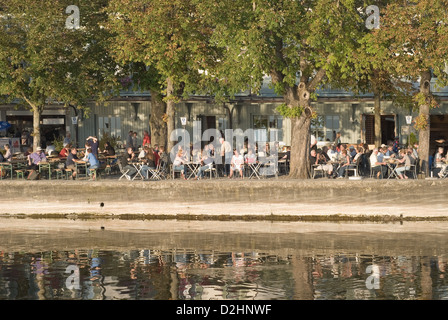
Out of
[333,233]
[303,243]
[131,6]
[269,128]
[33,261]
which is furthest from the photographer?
[269,128]

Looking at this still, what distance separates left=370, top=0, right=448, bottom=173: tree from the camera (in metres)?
28.4

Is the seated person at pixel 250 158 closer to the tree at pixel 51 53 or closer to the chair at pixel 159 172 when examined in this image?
the chair at pixel 159 172

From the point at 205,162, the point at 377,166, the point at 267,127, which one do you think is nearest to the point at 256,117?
the point at 267,127

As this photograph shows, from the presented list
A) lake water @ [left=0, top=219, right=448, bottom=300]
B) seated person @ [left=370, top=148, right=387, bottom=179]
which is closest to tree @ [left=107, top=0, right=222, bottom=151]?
seated person @ [left=370, top=148, right=387, bottom=179]

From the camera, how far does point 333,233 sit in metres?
25.0

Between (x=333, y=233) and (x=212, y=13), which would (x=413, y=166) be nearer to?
(x=333, y=233)

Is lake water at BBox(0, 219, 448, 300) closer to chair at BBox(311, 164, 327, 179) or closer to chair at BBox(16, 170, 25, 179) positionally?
chair at BBox(311, 164, 327, 179)

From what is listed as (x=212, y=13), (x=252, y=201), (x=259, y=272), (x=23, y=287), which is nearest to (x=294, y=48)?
(x=212, y=13)

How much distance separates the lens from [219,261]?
21.2m

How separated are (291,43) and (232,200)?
5539 mm

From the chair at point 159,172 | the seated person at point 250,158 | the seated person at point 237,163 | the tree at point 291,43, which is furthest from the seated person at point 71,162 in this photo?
the seated person at point 250,158

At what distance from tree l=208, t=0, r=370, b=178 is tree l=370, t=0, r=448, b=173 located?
100 centimetres

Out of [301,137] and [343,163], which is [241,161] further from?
[343,163]

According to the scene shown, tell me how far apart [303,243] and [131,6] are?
39.3 ft
